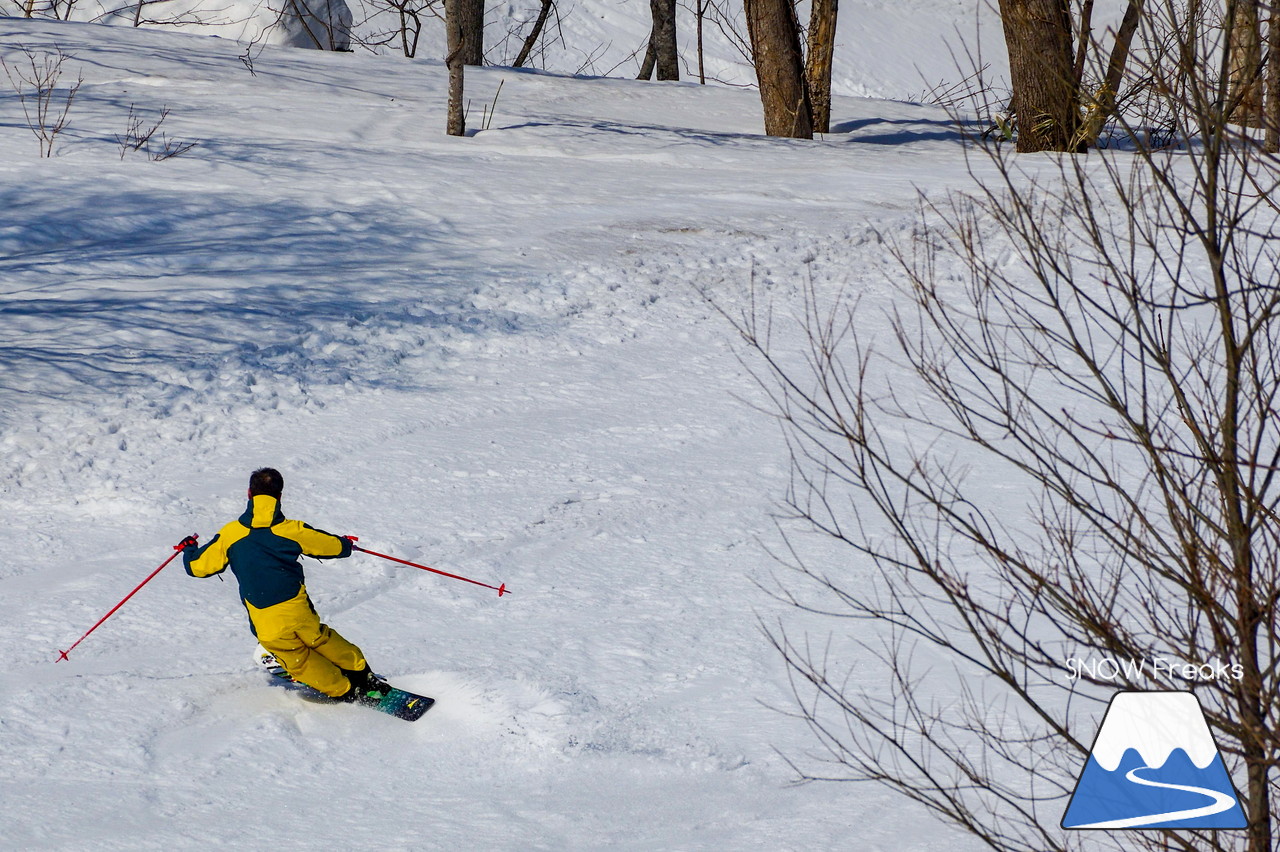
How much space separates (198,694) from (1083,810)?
4.24 meters

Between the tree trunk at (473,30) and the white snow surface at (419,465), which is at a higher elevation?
the tree trunk at (473,30)

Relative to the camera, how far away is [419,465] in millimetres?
8812

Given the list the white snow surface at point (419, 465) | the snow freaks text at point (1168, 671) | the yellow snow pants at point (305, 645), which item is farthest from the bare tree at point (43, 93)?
the snow freaks text at point (1168, 671)

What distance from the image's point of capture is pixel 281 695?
638 cm

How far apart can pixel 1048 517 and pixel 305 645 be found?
179 inches

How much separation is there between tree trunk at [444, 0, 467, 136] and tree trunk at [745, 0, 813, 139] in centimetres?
380

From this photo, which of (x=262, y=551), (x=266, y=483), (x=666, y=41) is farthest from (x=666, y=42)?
(x=262, y=551)

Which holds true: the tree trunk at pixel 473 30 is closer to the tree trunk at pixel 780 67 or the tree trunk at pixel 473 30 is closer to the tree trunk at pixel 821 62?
the tree trunk at pixel 821 62

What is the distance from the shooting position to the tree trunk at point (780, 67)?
55.6ft

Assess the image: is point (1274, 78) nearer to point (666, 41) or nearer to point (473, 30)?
point (473, 30)

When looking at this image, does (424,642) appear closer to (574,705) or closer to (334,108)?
(574,705)

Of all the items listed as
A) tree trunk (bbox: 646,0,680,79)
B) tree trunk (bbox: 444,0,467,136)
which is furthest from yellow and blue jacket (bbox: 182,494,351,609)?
tree trunk (bbox: 646,0,680,79)

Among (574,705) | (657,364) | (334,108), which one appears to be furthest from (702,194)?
(574,705)

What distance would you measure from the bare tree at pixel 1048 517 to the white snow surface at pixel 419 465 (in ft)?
1.58
